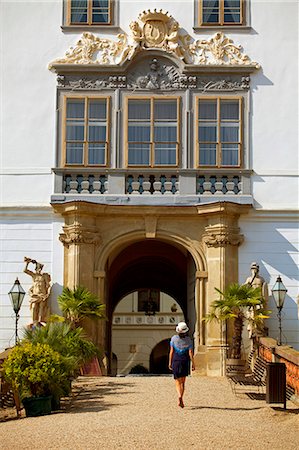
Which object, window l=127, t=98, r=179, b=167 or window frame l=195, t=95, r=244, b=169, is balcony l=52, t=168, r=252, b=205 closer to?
window frame l=195, t=95, r=244, b=169

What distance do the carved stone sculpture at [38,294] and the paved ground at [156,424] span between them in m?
4.65

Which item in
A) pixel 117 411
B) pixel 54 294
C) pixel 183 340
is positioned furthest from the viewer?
pixel 54 294

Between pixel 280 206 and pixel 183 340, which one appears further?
pixel 280 206

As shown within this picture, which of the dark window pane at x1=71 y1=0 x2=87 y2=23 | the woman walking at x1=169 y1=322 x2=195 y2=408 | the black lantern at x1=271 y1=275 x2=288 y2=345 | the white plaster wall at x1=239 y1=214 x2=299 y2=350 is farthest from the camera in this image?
the dark window pane at x1=71 y1=0 x2=87 y2=23

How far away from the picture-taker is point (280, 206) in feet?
78.0

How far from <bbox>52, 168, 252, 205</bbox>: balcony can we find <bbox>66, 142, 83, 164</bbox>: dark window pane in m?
0.27

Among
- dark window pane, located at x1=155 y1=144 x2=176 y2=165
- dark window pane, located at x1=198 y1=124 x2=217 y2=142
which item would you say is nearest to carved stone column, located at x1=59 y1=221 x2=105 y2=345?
dark window pane, located at x1=155 y1=144 x2=176 y2=165

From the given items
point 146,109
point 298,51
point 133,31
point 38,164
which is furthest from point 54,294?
point 298,51

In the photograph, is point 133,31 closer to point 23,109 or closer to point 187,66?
point 187,66

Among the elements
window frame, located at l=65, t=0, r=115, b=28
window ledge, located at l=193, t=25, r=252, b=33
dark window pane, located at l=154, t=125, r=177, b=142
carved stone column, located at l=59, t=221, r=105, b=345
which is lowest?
carved stone column, located at l=59, t=221, r=105, b=345

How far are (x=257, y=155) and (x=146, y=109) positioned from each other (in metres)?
2.89

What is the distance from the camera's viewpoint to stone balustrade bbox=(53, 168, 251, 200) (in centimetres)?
2380

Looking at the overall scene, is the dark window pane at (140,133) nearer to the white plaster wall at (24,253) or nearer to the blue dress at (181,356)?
the white plaster wall at (24,253)

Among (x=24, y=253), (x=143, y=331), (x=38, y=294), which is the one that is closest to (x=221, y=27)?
(x=24, y=253)
